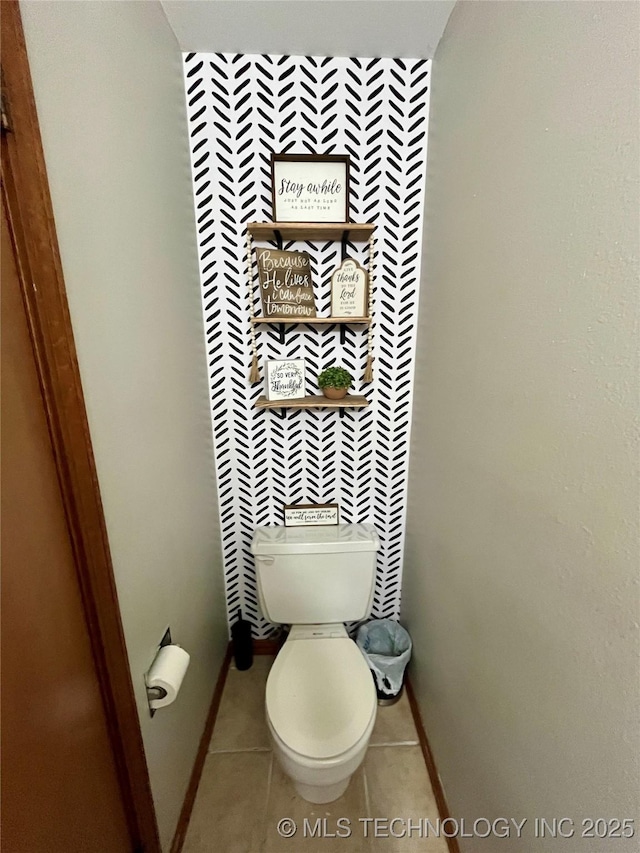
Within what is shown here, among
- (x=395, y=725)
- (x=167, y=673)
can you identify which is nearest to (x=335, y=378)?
(x=167, y=673)

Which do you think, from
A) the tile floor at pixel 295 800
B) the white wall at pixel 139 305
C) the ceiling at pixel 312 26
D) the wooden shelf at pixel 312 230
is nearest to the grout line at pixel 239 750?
the tile floor at pixel 295 800

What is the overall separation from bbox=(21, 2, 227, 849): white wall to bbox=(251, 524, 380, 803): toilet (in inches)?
11.5

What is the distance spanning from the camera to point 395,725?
1.55 metres

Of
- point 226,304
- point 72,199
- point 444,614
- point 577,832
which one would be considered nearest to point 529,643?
point 577,832

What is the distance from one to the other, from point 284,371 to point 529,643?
1068 millimetres

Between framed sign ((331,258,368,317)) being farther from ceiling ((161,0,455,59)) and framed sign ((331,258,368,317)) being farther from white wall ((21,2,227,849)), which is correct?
ceiling ((161,0,455,59))

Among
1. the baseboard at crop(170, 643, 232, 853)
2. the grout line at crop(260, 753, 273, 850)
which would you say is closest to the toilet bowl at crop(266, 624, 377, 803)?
the grout line at crop(260, 753, 273, 850)

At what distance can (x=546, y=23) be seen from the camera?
0.68 meters

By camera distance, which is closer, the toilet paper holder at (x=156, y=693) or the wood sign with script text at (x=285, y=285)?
the toilet paper holder at (x=156, y=693)

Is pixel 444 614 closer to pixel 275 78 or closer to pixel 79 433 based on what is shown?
pixel 79 433

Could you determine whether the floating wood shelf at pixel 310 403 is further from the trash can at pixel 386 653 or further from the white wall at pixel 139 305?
the trash can at pixel 386 653

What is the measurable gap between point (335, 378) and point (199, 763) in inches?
57.5

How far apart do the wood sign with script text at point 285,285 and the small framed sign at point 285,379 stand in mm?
168

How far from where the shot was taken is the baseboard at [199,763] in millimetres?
1179
